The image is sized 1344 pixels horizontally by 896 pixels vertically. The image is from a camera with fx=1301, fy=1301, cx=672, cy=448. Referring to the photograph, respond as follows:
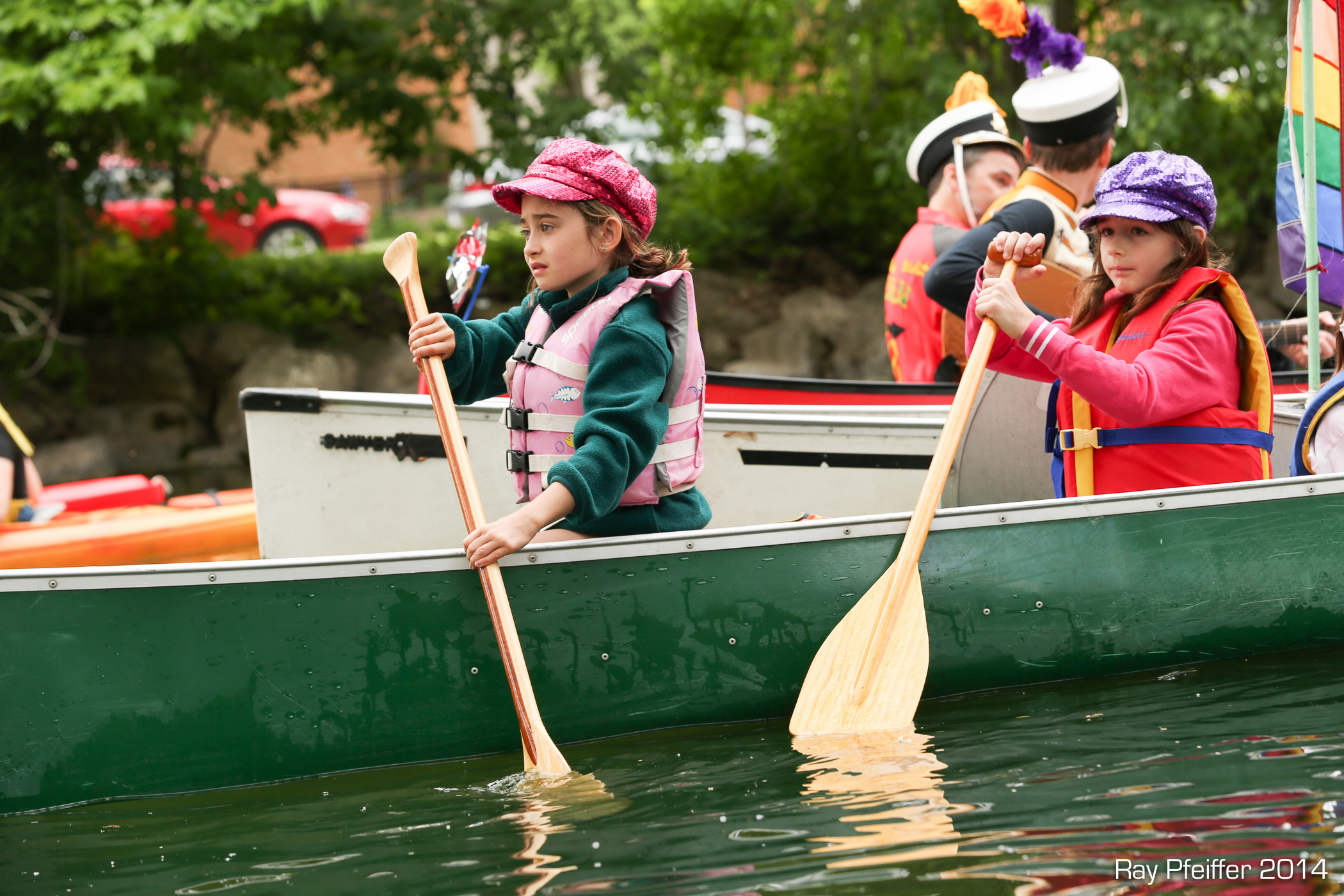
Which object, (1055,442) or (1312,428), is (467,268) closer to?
(1055,442)

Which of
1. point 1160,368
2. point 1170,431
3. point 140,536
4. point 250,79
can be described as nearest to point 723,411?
point 1170,431

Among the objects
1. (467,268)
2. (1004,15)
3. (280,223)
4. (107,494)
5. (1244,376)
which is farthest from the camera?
(280,223)

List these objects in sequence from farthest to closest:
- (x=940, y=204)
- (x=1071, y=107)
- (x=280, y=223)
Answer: (x=280, y=223) < (x=940, y=204) < (x=1071, y=107)

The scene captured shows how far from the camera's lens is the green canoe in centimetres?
244

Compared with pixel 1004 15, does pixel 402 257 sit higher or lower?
lower

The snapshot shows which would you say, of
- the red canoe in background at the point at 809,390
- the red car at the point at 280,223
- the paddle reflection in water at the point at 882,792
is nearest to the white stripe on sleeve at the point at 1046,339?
the paddle reflection in water at the point at 882,792

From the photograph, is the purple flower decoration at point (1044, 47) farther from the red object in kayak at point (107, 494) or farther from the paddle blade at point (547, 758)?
the red object in kayak at point (107, 494)

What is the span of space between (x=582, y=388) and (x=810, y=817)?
0.93 m

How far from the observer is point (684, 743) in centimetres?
267

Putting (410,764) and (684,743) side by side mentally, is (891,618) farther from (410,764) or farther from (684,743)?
(410,764)

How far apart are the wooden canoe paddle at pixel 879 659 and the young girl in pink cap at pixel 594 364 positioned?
1.27 feet

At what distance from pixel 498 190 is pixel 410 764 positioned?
45.5 inches

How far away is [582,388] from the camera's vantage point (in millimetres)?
2592

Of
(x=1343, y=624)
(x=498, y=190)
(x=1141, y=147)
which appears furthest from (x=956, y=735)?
(x=1141, y=147)
